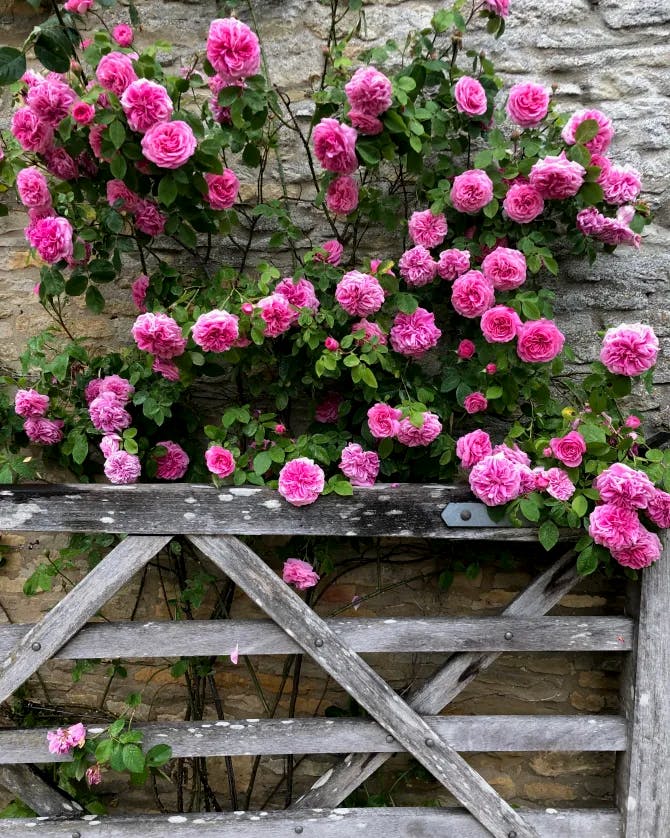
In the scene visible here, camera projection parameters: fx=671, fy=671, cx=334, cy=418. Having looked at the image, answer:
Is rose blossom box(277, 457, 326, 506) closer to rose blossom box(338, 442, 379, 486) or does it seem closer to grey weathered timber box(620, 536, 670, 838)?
rose blossom box(338, 442, 379, 486)

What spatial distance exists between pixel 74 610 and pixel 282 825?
866 mm

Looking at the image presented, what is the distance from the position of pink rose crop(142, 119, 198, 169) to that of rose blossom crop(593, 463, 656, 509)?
1372 mm

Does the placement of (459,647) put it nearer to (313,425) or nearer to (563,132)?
(313,425)

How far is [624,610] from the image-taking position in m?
2.22

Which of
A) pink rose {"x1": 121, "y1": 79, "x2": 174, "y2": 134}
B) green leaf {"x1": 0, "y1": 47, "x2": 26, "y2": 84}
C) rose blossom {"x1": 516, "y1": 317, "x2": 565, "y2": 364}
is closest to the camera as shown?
green leaf {"x1": 0, "y1": 47, "x2": 26, "y2": 84}

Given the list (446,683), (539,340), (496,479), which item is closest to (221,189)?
(539,340)

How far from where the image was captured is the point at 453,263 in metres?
1.99

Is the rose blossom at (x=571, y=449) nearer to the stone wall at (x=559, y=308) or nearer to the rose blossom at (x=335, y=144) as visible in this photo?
the stone wall at (x=559, y=308)

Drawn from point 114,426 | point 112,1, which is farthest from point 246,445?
point 112,1

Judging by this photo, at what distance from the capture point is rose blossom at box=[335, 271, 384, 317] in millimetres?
1884

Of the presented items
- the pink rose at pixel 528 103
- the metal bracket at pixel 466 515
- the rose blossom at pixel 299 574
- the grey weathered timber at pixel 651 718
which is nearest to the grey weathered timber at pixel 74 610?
the rose blossom at pixel 299 574

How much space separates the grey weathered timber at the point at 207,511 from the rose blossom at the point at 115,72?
105 cm

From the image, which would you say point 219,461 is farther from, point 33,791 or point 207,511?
point 33,791

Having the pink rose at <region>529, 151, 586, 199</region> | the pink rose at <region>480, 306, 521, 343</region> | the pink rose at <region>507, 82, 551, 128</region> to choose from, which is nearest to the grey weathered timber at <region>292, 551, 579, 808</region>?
the pink rose at <region>480, 306, 521, 343</region>
